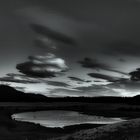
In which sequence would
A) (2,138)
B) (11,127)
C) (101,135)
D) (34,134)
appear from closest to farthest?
(101,135), (2,138), (34,134), (11,127)

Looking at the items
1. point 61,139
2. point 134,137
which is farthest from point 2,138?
point 134,137

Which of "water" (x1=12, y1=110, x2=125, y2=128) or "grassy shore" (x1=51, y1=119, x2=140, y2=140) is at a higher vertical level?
"water" (x1=12, y1=110, x2=125, y2=128)

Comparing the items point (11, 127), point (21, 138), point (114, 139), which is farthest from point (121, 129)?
point (11, 127)

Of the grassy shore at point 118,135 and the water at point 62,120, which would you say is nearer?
the grassy shore at point 118,135

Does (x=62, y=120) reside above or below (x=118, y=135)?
above

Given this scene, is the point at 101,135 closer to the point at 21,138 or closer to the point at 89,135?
the point at 89,135

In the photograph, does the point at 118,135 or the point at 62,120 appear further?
the point at 62,120

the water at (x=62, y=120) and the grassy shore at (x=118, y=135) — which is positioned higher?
the water at (x=62, y=120)

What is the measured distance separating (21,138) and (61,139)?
908 centimetres

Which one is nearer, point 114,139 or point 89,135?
point 114,139

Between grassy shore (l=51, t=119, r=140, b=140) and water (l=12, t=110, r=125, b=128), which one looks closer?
grassy shore (l=51, t=119, r=140, b=140)

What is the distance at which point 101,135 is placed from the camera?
25.7 meters

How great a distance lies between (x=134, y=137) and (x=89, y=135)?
14.5 feet

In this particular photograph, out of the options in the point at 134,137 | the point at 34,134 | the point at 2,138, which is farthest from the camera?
the point at 34,134
